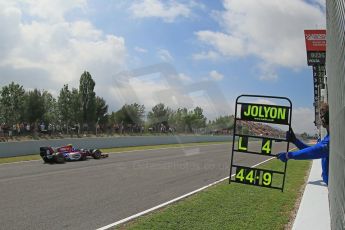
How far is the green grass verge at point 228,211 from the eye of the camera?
712cm

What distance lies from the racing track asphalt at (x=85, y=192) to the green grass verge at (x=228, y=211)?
77cm

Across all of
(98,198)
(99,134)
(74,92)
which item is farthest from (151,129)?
(98,198)

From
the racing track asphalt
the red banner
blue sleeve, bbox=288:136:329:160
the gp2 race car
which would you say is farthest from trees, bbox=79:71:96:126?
blue sleeve, bbox=288:136:329:160

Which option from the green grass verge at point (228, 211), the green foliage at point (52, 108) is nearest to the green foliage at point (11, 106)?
the green foliage at point (52, 108)

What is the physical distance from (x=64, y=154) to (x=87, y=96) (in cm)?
3905

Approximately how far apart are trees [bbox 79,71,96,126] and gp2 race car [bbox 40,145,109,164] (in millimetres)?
35764

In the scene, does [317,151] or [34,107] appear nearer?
[317,151]

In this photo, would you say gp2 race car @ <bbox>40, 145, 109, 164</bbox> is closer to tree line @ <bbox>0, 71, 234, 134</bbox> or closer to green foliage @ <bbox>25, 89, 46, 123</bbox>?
tree line @ <bbox>0, 71, 234, 134</bbox>

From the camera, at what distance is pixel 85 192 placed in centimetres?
1077

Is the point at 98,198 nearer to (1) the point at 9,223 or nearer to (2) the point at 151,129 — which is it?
(1) the point at 9,223

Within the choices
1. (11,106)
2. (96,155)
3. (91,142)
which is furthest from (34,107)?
(96,155)

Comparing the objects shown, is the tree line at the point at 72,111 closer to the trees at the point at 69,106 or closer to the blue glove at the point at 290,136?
the trees at the point at 69,106

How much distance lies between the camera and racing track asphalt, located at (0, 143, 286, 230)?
7.61 metres

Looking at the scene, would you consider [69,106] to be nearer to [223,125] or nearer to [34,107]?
[34,107]
